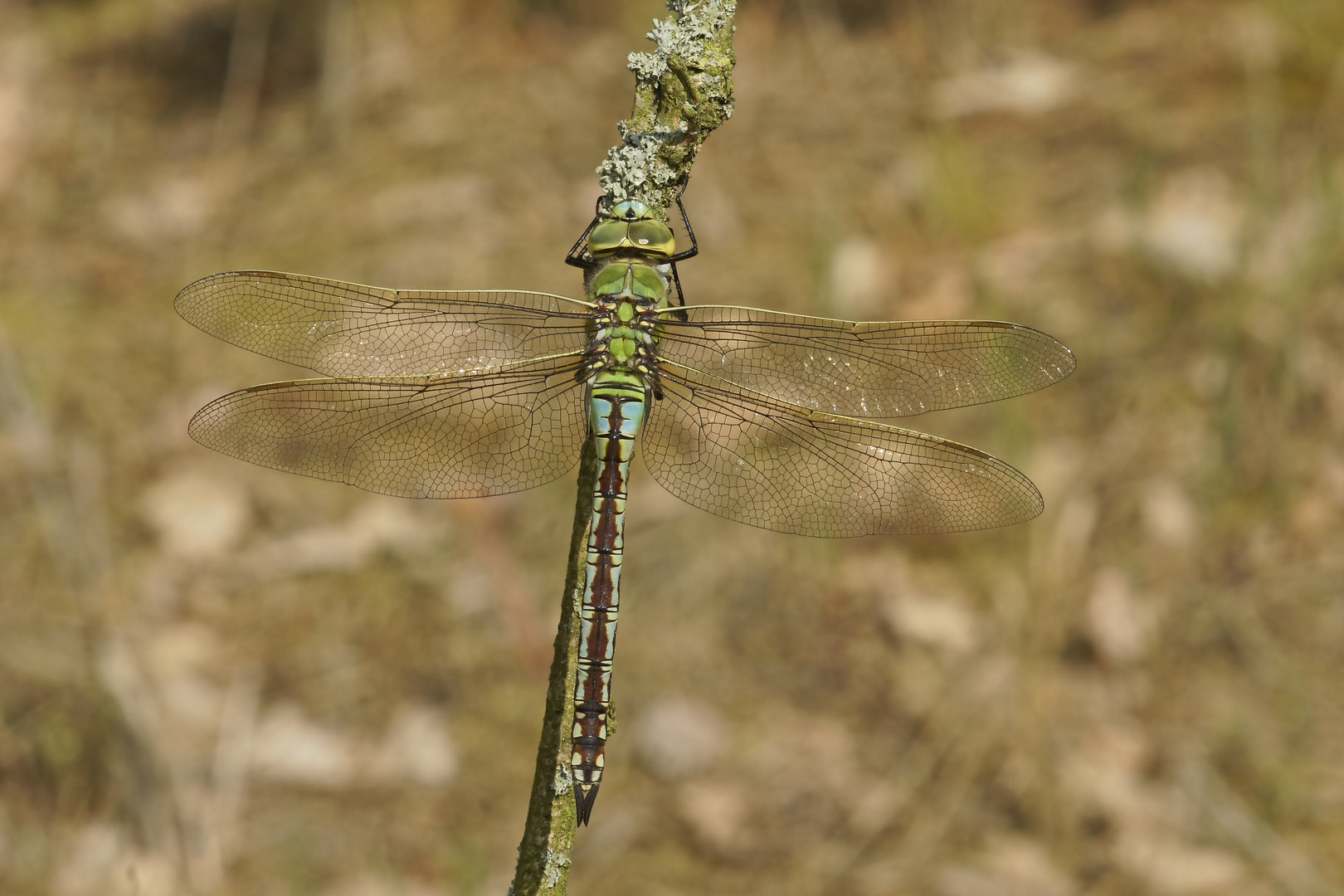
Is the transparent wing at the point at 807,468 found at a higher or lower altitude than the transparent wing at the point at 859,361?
lower

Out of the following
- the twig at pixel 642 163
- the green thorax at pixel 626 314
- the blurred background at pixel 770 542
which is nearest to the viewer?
the twig at pixel 642 163

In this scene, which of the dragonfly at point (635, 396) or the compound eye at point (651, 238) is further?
the dragonfly at point (635, 396)

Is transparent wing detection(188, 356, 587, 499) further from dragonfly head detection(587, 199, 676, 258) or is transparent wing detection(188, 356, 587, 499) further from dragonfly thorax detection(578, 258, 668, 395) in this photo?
dragonfly head detection(587, 199, 676, 258)

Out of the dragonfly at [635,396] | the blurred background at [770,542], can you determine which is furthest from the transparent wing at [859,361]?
the blurred background at [770,542]

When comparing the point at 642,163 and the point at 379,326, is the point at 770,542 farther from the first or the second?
the point at 642,163

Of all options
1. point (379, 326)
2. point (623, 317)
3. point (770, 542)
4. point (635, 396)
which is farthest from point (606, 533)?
point (770, 542)

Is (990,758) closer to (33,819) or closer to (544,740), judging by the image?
(544,740)

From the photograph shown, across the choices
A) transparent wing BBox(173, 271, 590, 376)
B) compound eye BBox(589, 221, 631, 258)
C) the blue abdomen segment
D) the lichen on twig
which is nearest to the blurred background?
the blue abdomen segment

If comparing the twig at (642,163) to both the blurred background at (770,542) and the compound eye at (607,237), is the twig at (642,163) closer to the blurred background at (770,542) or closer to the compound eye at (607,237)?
the compound eye at (607,237)
